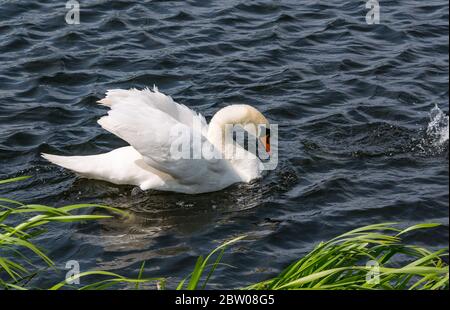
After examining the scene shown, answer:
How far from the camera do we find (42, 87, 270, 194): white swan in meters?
8.83

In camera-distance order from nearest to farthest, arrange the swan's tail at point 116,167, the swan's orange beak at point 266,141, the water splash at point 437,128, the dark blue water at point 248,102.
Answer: the dark blue water at point 248,102 < the swan's tail at point 116,167 < the swan's orange beak at point 266,141 < the water splash at point 437,128

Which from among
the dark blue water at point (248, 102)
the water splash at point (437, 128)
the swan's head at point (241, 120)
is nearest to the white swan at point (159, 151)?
the swan's head at point (241, 120)

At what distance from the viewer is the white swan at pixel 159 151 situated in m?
8.83

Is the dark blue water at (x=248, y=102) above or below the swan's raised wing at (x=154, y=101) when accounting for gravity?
below

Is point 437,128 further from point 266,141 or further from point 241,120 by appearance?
point 241,120

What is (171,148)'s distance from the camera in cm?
→ 887

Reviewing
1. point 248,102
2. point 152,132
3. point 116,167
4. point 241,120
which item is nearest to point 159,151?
point 152,132

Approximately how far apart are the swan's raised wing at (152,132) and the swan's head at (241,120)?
439mm

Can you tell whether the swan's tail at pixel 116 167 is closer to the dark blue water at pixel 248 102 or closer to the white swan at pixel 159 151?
the white swan at pixel 159 151

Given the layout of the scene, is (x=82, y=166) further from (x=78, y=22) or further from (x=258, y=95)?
(x=78, y=22)

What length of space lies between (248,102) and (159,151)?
2.56 m

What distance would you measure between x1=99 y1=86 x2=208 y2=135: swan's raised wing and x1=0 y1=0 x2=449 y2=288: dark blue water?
2.77 feet

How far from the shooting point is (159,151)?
29.1 feet

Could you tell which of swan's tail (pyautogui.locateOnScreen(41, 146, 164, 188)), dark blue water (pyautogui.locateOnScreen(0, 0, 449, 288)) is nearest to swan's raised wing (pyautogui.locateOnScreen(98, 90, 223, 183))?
swan's tail (pyautogui.locateOnScreen(41, 146, 164, 188))
